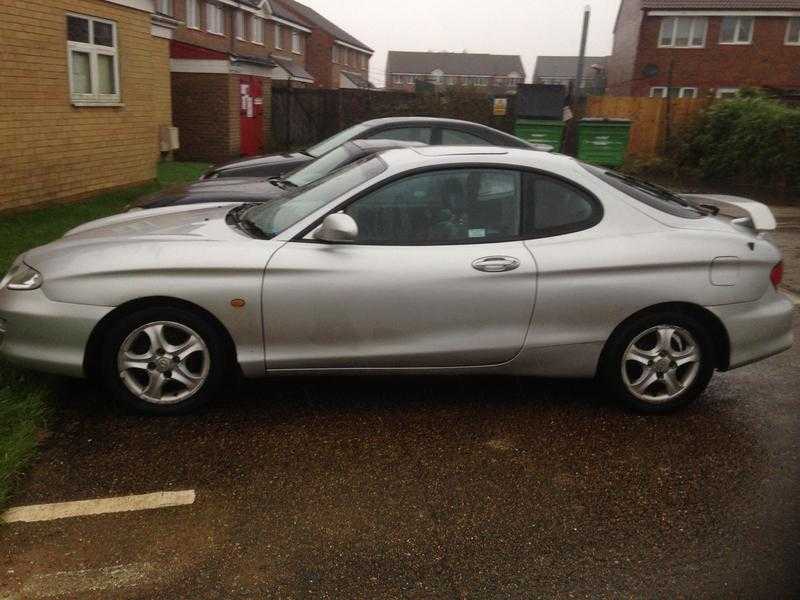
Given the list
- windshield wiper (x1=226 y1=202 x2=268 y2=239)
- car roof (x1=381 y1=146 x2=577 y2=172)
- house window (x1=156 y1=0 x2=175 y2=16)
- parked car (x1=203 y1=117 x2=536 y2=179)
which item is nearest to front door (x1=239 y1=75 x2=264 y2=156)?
house window (x1=156 y1=0 x2=175 y2=16)

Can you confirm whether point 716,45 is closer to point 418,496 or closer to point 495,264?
point 495,264

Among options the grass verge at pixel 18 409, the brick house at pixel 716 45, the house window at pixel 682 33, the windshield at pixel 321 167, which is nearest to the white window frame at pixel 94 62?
the grass verge at pixel 18 409

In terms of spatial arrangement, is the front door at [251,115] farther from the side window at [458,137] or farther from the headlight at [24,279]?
the headlight at [24,279]

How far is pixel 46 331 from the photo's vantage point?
3.98 metres

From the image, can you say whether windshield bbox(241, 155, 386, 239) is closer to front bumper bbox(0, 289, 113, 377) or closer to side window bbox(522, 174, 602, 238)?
side window bbox(522, 174, 602, 238)

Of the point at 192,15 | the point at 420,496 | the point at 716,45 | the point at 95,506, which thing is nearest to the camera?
the point at 95,506

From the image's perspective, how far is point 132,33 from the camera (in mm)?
Result: 12648

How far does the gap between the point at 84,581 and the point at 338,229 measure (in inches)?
80.0

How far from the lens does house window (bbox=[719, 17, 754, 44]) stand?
36.5 m

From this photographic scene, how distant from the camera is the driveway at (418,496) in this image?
2896mm

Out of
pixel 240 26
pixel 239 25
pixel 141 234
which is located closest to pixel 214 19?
pixel 239 25

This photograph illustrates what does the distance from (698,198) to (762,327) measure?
143cm

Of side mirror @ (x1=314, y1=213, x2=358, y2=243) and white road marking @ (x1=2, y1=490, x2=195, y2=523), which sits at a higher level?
side mirror @ (x1=314, y1=213, x2=358, y2=243)

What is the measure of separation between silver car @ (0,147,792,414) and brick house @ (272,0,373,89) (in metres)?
48.2
